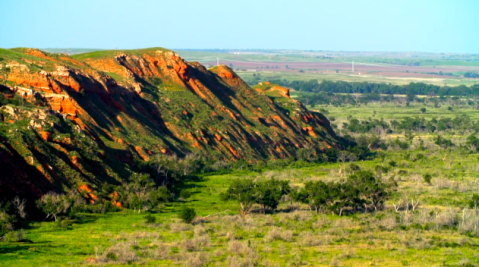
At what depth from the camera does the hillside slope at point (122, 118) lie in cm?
5481

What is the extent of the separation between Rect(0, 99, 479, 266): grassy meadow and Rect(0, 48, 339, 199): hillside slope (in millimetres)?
6855

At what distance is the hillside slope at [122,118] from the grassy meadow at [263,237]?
686cm

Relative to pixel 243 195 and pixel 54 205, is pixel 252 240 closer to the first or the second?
pixel 243 195

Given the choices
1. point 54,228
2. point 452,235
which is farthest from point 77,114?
point 452,235

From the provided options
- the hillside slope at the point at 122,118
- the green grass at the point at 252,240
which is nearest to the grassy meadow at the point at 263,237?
the green grass at the point at 252,240

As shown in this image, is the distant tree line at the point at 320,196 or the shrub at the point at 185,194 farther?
the shrub at the point at 185,194

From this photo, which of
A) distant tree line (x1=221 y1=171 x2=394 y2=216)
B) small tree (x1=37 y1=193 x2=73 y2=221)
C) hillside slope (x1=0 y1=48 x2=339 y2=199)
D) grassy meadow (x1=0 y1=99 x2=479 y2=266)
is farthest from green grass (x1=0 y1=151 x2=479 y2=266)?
hillside slope (x1=0 y1=48 x2=339 y2=199)

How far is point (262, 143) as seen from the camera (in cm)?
9738

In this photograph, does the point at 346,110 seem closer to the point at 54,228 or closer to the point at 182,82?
the point at 182,82

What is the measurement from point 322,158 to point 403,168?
1474 cm

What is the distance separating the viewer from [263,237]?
1759 inches

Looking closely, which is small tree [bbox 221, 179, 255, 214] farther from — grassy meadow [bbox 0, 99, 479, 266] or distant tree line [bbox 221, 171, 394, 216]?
grassy meadow [bbox 0, 99, 479, 266]

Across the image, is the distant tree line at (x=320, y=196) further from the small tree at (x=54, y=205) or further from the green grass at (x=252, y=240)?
the small tree at (x=54, y=205)

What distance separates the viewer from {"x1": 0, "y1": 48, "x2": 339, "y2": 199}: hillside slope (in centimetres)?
5481
